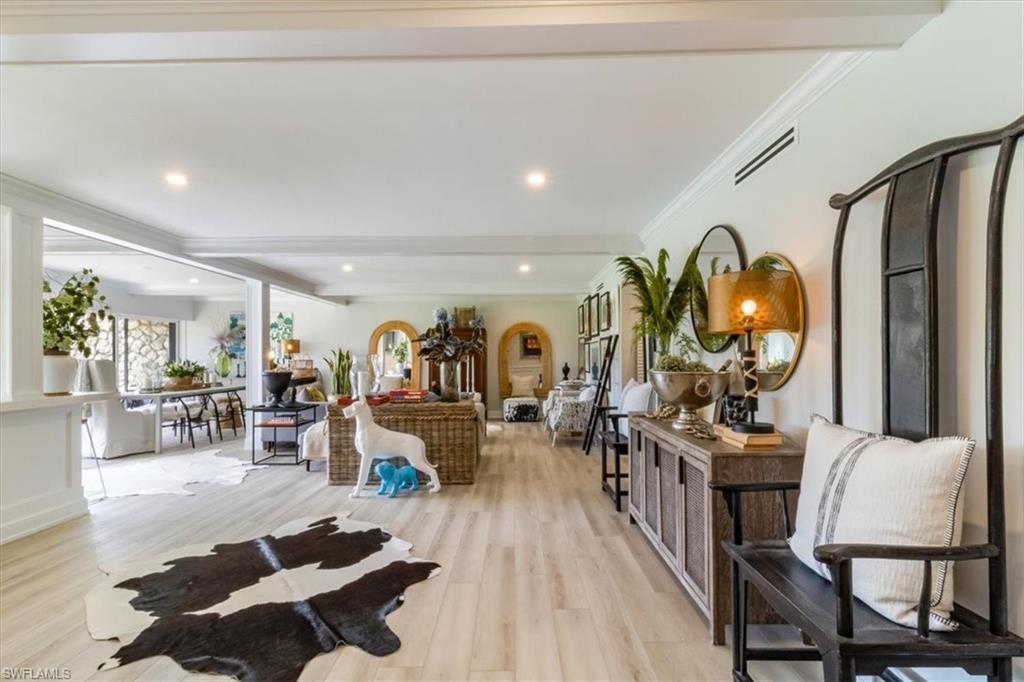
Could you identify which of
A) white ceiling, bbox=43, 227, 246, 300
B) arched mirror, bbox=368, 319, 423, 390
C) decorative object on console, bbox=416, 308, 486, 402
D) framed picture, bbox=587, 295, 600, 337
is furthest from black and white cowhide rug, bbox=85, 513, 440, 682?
arched mirror, bbox=368, 319, 423, 390

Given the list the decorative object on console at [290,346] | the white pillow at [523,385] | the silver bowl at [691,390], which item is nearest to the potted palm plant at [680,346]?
the silver bowl at [691,390]

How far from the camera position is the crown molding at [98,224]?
3.47 m

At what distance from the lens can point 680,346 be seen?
A: 3.90m

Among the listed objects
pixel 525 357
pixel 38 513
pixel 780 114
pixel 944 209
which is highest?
pixel 780 114

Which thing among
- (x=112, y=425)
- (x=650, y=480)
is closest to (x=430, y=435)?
(x=650, y=480)

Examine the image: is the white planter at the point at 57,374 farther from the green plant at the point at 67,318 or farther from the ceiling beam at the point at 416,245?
the ceiling beam at the point at 416,245

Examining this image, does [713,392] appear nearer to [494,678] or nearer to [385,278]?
[494,678]

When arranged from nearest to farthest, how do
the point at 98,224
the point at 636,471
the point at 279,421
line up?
the point at 636,471
the point at 98,224
the point at 279,421

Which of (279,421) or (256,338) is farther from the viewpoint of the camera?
(256,338)

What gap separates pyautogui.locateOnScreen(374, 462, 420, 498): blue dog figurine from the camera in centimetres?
422

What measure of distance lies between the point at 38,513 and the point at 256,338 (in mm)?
3449

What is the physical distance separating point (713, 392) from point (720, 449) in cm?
50

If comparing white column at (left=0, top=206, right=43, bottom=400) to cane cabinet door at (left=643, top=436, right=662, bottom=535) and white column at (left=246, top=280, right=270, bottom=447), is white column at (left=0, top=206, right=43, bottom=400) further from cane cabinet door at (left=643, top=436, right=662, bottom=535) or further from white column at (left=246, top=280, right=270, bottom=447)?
cane cabinet door at (left=643, top=436, right=662, bottom=535)

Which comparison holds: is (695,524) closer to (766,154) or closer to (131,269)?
(766,154)
